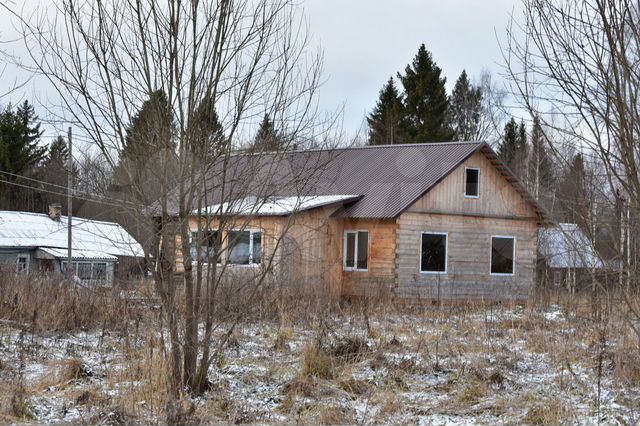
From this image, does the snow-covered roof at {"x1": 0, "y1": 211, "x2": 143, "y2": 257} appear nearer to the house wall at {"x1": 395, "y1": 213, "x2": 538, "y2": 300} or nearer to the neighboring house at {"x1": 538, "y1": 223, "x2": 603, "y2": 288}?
the house wall at {"x1": 395, "y1": 213, "x2": 538, "y2": 300}

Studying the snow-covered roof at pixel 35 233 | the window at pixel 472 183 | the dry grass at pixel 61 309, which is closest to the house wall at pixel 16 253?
the snow-covered roof at pixel 35 233

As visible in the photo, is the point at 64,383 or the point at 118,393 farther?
the point at 64,383

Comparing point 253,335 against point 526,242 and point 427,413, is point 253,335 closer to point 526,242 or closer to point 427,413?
point 427,413

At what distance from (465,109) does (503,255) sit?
23797mm

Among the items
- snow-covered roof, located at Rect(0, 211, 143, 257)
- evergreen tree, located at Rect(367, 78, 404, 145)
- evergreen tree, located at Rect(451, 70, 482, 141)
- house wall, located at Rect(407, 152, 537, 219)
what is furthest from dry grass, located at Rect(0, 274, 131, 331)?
evergreen tree, located at Rect(451, 70, 482, 141)

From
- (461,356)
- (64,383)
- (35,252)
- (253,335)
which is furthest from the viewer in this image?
(35,252)

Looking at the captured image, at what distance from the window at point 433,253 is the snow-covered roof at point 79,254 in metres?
17.7

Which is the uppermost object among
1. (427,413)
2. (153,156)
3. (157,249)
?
(153,156)

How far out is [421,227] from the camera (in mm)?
23344

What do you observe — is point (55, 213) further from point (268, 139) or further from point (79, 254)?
point (268, 139)

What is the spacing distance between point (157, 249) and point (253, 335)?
16.0 ft

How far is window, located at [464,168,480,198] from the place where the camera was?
2461 cm

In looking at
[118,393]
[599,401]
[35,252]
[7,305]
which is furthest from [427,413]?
[35,252]

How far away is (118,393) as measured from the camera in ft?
23.3
